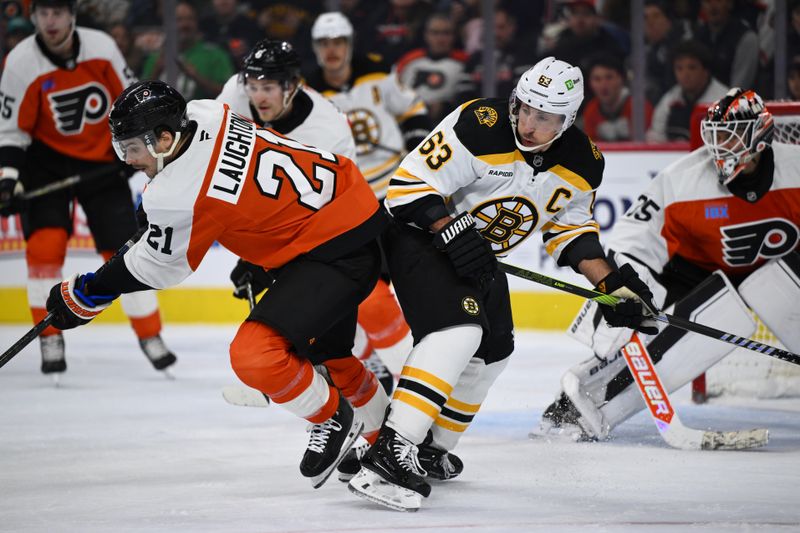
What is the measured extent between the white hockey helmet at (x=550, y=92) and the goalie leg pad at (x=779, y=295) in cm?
105

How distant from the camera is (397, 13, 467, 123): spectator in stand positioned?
20.4ft

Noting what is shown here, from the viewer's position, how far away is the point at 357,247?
9.05ft

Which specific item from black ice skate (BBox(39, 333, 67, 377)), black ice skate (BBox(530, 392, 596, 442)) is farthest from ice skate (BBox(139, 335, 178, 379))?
black ice skate (BBox(530, 392, 596, 442))

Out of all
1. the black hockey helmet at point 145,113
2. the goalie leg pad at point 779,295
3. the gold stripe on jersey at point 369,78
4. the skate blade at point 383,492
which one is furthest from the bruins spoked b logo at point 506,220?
the gold stripe on jersey at point 369,78

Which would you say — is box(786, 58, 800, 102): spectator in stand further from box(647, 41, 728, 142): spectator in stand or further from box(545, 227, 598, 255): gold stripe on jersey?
box(545, 227, 598, 255): gold stripe on jersey

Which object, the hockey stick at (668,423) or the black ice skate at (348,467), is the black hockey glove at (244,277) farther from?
the hockey stick at (668,423)

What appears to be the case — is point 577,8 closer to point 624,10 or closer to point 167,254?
point 624,10

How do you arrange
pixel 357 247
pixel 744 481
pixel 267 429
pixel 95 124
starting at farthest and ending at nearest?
1. pixel 95 124
2. pixel 267 429
3. pixel 744 481
4. pixel 357 247

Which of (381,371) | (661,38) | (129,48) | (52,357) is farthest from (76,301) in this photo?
(661,38)

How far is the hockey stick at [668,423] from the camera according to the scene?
337 cm

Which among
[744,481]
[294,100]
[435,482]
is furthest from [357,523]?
[294,100]

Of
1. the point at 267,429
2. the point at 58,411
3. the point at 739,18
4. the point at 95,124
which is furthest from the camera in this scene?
the point at 739,18

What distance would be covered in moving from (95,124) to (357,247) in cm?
231

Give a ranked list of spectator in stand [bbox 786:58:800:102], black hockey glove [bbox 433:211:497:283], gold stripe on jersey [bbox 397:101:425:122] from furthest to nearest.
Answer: spectator in stand [bbox 786:58:800:102]
gold stripe on jersey [bbox 397:101:425:122]
black hockey glove [bbox 433:211:497:283]
